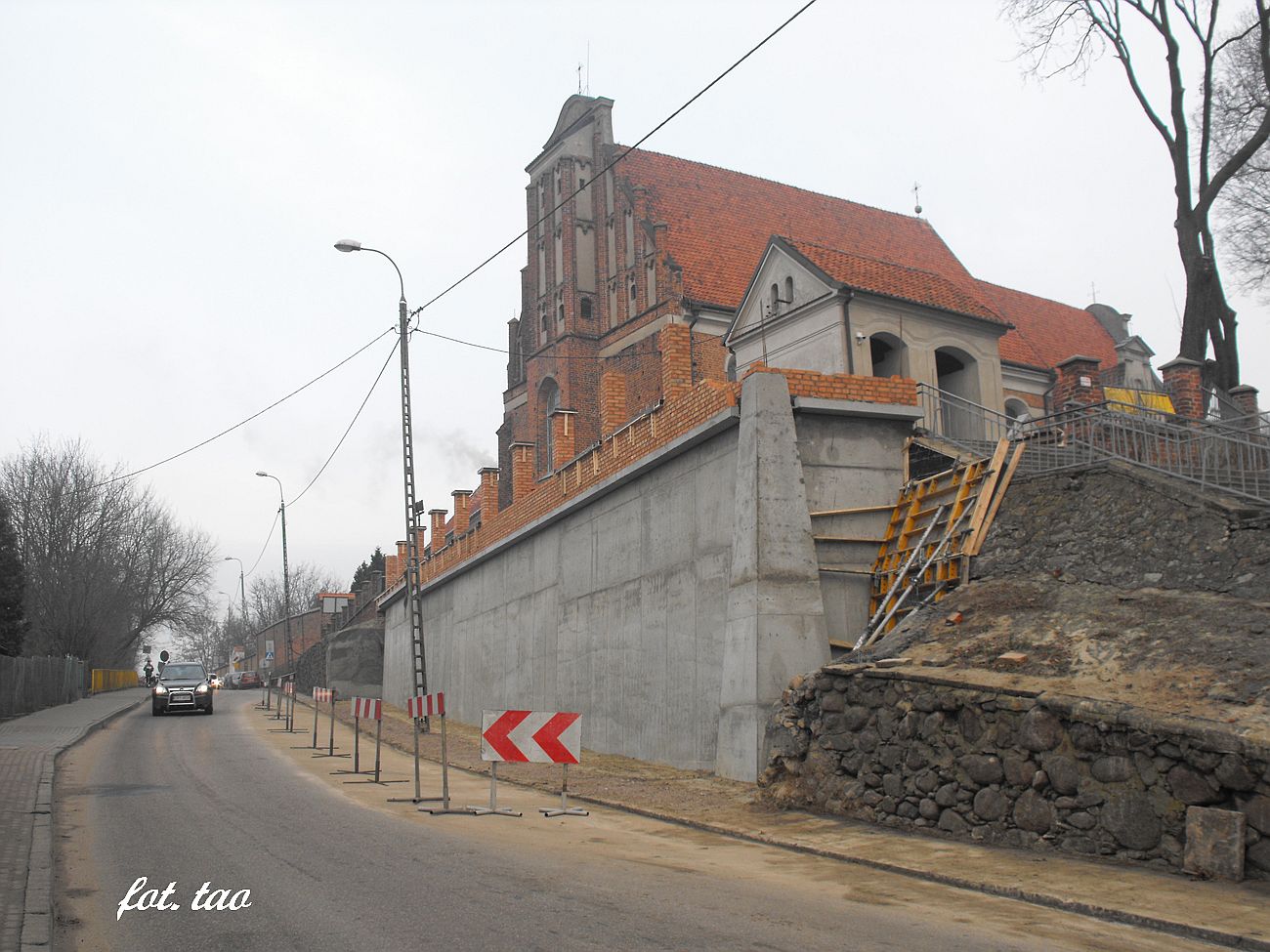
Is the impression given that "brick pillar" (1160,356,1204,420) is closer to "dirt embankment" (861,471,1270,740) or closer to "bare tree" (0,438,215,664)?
"dirt embankment" (861,471,1270,740)

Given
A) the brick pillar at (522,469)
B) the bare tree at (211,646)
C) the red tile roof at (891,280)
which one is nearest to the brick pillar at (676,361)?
the red tile roof at (891,280)

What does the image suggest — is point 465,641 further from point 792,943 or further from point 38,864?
point 792,943

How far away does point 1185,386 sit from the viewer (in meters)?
23.8

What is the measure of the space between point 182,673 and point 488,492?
11.3 meters

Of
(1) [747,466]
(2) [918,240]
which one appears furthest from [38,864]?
(2) [918,240]

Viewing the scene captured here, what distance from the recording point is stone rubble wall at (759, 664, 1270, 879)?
325 inches

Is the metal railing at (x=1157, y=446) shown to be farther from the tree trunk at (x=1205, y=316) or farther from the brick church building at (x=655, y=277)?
the brick church building at (x=655, y=277)

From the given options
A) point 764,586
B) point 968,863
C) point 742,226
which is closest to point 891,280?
point 764,586

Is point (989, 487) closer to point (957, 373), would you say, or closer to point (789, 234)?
point (957, 373)

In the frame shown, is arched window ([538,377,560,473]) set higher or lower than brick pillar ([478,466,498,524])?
higher

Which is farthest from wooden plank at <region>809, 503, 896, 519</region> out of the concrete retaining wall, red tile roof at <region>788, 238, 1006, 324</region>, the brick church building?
the brick church building

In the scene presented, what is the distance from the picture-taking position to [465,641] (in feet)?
106

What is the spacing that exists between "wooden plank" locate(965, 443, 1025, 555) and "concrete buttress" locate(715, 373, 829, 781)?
2.23m

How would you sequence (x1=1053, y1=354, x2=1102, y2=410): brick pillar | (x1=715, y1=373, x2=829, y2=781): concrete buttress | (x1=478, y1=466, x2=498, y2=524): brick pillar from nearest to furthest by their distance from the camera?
Result: 1. (x1=715, y1=373, x2=829, y2=781): concrete buttress
2. (x1=1053, y1=354, x2=1102, y2=410): brick pillar
3. (x1=478, y1=466, x2=498, y2=524): brick pillar
